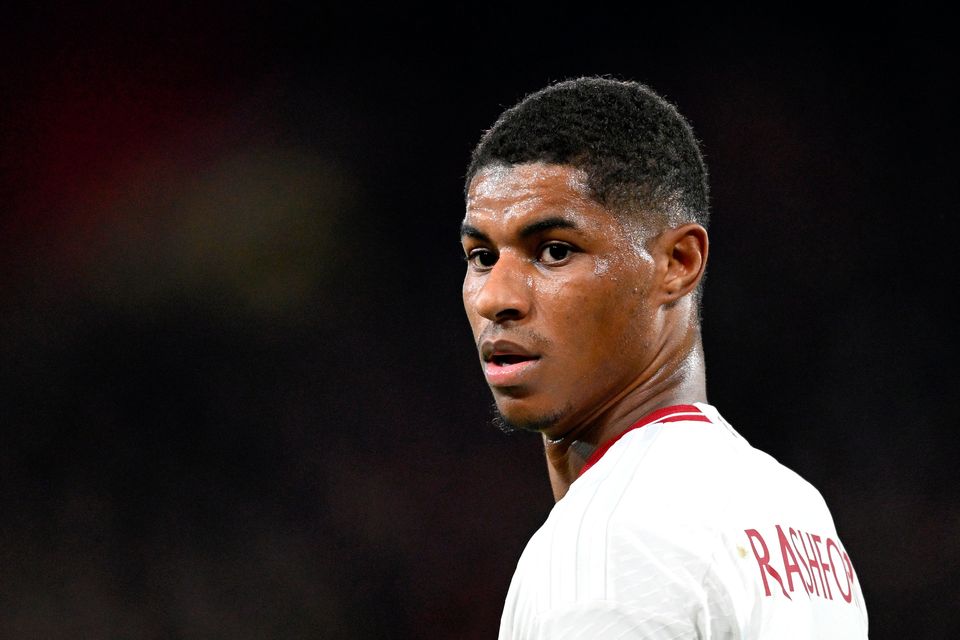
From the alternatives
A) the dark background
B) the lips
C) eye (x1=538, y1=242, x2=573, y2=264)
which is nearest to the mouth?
the lips

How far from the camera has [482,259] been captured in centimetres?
165

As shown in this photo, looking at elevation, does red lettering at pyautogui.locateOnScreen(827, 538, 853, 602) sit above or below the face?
below

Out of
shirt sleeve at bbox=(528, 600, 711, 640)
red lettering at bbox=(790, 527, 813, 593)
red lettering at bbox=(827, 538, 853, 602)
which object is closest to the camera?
shirt sleeve at bbox=(528, 600, 711, 640)

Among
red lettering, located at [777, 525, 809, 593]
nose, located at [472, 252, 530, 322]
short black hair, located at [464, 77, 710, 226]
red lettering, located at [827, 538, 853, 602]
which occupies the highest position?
short black hair, located at [464, 77, 710, 226]

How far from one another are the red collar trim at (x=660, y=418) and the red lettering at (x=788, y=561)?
0.22 metres

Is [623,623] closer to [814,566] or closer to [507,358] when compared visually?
[814,566]

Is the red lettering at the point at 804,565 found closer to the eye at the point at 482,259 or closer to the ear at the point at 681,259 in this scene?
the ear at the point at 681,259

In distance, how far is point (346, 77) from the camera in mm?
5051

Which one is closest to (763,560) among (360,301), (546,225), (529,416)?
(529,416)

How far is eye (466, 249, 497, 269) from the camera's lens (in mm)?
1634

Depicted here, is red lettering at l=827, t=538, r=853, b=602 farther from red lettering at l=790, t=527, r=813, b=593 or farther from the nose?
the nose

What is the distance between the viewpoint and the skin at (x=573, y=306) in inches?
60.2

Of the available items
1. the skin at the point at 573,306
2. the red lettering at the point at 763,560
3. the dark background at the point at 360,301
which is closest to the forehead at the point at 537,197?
the skin at the point at 573,306

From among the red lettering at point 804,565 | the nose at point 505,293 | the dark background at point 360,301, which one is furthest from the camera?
the dark background at point 360,301
